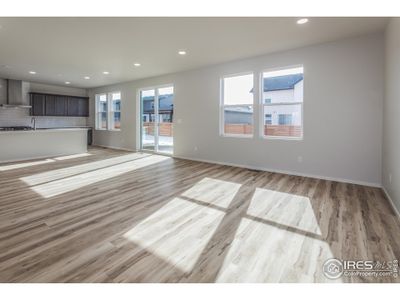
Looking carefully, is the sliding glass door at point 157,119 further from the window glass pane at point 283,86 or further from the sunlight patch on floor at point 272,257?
the sunlight patch on floor at point 272,257

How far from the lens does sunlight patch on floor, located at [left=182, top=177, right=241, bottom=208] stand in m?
3.49

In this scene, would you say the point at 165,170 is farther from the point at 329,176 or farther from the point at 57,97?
the point at 57,97

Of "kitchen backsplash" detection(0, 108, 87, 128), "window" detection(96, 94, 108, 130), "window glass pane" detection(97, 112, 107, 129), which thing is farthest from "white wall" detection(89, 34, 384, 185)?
"kitchen backsplash" detection(0, 108, 87, 128)

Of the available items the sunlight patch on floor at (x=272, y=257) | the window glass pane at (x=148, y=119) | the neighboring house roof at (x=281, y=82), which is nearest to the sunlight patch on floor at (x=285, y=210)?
the sunlight patch on floor at (x=272, y=257)

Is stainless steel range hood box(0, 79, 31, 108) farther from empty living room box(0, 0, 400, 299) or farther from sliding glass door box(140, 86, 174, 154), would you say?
sliding glass door box(140, 86, 174, 154)

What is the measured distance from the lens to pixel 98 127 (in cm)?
1040

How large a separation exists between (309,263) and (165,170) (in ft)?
13.1

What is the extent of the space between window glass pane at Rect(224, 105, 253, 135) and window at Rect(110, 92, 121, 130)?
5094mm

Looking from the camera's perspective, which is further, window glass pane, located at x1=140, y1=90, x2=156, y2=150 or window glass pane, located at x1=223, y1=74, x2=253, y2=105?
window glass pane, located at x1=140, y1=90, x2=156, y2=150

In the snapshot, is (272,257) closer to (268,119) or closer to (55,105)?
(268,119)

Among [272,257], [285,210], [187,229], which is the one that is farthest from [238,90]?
[272,257]

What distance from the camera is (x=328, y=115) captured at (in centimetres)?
458

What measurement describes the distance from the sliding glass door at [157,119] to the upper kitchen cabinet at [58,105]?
3442mm
